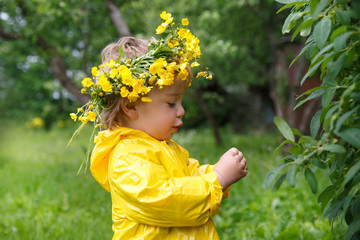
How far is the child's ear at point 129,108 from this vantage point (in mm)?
1764

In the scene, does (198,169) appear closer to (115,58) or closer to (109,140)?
(109,140)

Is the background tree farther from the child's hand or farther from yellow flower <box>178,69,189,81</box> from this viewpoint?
yellow flower <box>178,69,189,81</box>

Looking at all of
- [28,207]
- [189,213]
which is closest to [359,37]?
[189,213]

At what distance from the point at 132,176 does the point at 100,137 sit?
0.28m

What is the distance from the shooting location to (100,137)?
5.61 feet

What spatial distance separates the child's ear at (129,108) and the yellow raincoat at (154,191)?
0.08 metres

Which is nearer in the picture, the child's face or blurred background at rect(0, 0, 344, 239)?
the child's face

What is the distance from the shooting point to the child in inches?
60.4

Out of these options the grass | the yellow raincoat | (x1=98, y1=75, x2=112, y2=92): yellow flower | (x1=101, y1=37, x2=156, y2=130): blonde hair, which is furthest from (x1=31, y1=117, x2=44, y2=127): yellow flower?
(x1=98, y1=75, x2=112, y2=92): yellow flower

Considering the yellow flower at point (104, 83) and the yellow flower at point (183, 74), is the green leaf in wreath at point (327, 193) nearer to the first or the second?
the yellow flower at point (183, 74)

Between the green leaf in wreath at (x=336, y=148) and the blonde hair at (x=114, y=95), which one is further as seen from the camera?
the blonde hair at (x=114, y=95)

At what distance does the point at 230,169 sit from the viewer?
5.49ft

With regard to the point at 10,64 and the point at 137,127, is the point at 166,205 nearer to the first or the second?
the point at 137,127

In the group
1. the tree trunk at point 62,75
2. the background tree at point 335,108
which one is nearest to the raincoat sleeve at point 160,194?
the background tree at point 335,108
